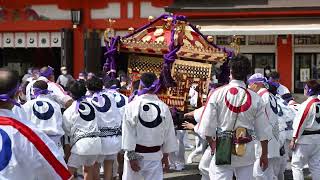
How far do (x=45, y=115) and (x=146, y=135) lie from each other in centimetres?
148

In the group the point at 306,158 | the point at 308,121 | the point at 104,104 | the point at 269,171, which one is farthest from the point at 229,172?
the point at 306,158

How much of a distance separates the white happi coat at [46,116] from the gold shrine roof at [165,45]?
202cm

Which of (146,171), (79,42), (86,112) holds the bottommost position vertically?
(146,171)

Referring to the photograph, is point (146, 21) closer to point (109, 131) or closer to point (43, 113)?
point (109, 131)

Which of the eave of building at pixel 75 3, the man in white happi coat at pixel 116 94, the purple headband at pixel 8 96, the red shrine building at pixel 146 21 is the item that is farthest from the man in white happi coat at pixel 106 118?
the eave of building at pixel 75 3

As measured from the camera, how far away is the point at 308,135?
7.95 metres

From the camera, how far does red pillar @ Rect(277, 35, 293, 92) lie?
706 inches

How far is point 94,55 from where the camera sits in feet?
63.6

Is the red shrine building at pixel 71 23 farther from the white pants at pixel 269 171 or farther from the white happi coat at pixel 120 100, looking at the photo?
the white pants at pixel 269 171

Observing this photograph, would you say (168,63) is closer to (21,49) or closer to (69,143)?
(69,143)

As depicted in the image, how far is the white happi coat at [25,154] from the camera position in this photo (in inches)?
130

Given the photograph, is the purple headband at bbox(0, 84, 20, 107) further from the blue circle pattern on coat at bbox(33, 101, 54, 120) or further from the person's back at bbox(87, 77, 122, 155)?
the person's back at bbox(87, 77, 122, 155)

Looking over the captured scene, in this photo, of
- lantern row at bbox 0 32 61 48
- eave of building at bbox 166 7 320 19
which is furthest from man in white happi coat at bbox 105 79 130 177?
lantern row at bbox 0 32 61 48

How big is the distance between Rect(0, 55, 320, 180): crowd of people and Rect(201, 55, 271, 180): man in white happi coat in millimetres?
10
